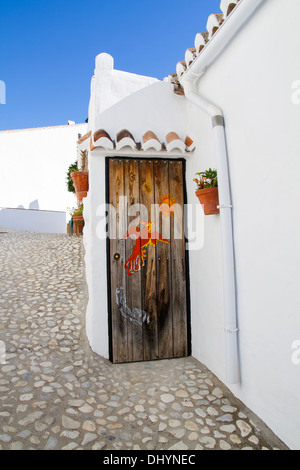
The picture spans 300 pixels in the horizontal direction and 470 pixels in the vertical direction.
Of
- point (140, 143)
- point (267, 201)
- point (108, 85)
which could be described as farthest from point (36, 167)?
point (267, 201)

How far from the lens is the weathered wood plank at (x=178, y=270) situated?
130 inches

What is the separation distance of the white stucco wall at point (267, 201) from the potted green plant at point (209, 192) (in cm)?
20

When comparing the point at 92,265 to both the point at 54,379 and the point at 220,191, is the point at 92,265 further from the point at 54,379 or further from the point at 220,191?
the point at 220,191

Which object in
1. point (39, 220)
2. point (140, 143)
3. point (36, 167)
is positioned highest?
point (36, 167)

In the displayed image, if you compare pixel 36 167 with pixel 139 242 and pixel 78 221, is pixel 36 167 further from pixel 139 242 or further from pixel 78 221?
pixel 139 242

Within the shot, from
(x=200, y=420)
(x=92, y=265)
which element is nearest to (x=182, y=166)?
(x=92, y=265)

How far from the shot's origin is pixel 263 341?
6.89 ft

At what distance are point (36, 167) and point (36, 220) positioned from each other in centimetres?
297

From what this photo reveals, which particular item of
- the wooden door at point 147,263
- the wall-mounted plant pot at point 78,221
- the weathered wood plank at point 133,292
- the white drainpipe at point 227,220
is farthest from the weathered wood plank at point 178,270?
the wall-mounted plant pot at point 78,221

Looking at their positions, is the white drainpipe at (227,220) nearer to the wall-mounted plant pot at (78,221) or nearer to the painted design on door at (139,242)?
the painted design on door at (139,242)

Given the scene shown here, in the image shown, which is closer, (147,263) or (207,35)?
(207,35)

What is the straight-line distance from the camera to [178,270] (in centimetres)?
334
